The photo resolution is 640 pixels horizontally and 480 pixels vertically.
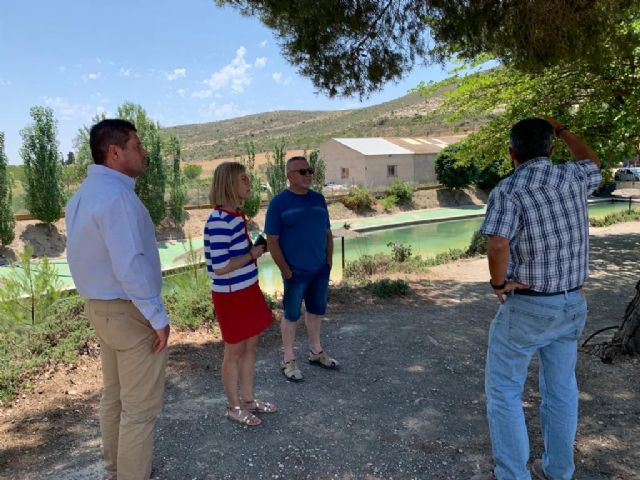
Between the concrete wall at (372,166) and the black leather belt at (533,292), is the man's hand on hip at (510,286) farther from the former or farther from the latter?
the concrete wall at (372,166)

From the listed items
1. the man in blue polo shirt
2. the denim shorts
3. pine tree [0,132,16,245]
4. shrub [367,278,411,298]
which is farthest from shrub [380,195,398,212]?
the man in blue polo shirt

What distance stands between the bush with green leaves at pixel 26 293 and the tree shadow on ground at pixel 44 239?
13.1 meters

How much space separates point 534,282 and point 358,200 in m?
23.7

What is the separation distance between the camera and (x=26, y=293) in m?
5.20

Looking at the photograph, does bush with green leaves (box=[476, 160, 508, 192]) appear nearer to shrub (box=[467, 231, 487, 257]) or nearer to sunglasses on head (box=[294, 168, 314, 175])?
shrub (box=[467, 231, 487, 257])

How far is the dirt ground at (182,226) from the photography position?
56.5ft

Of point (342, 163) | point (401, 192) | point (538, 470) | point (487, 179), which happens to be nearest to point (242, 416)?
point (538, 470)

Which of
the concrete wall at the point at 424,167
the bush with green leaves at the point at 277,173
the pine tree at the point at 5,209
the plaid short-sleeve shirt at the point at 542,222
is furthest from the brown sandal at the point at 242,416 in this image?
the concrete wall at the point at 424,167

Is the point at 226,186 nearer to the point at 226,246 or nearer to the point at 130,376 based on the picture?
the point at 226,246

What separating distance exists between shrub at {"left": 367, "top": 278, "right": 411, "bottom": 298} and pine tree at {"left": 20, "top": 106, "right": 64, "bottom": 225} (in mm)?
14676

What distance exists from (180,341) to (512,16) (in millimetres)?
4312

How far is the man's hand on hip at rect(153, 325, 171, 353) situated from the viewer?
7.68 feet

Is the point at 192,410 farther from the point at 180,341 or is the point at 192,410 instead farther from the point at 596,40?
the point at 596,40

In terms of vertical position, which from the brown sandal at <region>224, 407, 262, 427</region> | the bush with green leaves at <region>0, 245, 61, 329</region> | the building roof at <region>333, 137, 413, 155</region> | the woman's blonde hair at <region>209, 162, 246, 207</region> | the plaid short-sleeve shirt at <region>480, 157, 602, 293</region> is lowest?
the brown sandal at <region>224, 407, 262, 427</region>
